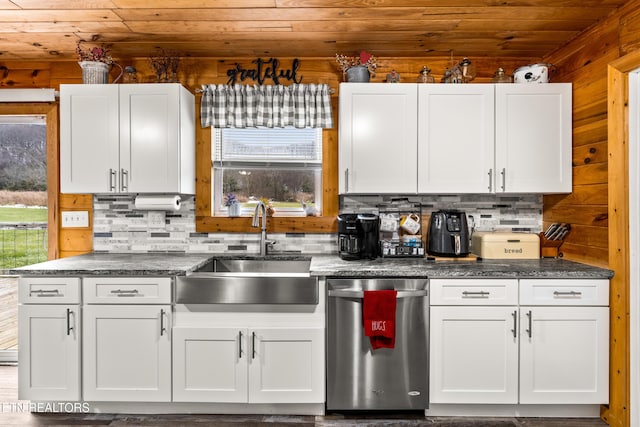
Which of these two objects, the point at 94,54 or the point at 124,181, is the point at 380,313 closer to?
the point at 124,181

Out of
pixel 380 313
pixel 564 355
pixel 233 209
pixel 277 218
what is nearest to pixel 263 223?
pixel 277 218

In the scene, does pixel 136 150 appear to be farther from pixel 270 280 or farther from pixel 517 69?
pixel 517 69

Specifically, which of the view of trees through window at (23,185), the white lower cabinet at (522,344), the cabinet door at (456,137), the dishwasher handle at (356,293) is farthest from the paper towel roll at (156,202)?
the white lower cabinet at (522,344)

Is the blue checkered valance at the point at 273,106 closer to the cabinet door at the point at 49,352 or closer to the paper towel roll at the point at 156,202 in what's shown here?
the paper towel roll at the point at 156,202

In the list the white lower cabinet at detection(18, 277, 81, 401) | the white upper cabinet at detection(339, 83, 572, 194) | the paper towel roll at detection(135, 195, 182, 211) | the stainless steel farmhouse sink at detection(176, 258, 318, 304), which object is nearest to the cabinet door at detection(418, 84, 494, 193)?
the white upper cabinet at detection(339, 83, 572, 194)

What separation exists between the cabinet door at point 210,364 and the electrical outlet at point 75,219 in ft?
4.35

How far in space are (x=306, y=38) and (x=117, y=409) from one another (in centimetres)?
253

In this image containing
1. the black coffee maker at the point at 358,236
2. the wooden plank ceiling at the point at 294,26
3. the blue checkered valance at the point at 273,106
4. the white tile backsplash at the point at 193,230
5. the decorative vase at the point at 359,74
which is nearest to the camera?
the wooden plank ceiling at the point at 294,26

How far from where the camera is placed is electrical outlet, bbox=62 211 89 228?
3.20 metres

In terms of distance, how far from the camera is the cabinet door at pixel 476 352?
96.4 inches

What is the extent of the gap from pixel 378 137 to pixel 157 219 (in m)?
1.70

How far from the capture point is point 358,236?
9.14 ft

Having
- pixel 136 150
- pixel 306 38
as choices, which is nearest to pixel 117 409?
pixel 136 150

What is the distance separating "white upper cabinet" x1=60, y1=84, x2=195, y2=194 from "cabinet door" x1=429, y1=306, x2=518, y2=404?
1.88 meters
